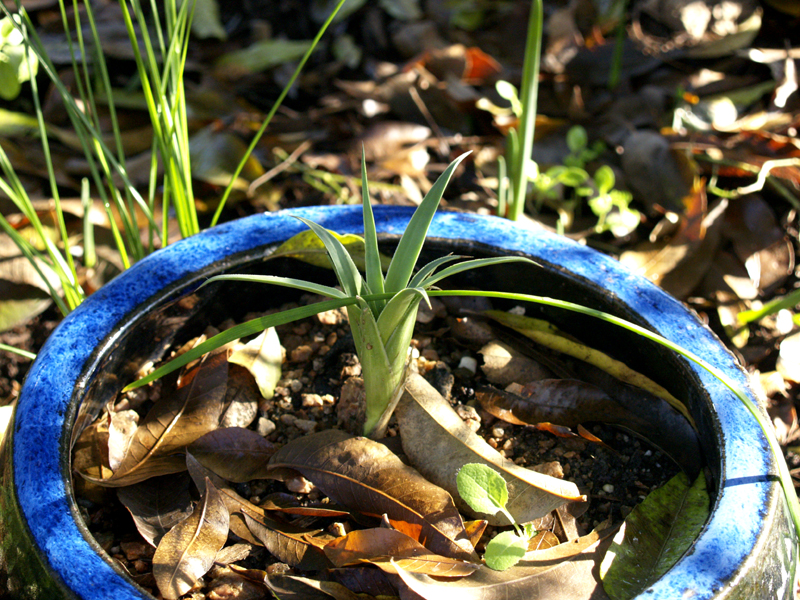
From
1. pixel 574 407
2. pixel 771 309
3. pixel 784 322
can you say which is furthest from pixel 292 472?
pixel 784 322

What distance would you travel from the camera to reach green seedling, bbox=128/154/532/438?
649 mm

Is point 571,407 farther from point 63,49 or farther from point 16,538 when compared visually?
point 63,49

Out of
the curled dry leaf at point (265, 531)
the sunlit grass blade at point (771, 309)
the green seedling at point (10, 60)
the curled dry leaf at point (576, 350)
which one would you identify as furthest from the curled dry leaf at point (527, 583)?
the green seedling at point (10, 60)

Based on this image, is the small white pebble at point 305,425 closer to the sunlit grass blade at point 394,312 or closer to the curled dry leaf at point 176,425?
the curled dry leaf at point 176,425

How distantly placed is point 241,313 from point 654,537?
0.60 meters

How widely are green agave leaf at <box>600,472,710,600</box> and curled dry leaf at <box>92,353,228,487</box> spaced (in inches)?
18.8

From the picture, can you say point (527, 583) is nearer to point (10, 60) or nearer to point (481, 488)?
point (481, 488)

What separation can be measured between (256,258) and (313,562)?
39 cm

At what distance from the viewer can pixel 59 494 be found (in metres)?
0.64

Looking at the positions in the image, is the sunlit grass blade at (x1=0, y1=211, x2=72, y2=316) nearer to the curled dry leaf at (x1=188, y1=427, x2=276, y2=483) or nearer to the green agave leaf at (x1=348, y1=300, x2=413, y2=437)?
the curled dry leaf at (x1=188, y1=427, x2=276, y2=483)

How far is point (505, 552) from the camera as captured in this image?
2.12 ft

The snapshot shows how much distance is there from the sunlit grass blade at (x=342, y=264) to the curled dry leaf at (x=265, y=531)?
0.26 m

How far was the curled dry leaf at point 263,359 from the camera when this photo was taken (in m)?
0.87

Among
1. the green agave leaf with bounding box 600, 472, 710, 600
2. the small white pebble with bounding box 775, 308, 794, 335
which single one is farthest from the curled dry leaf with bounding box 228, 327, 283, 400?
the small white pebble with bounding box 775, 308, 794, 335
